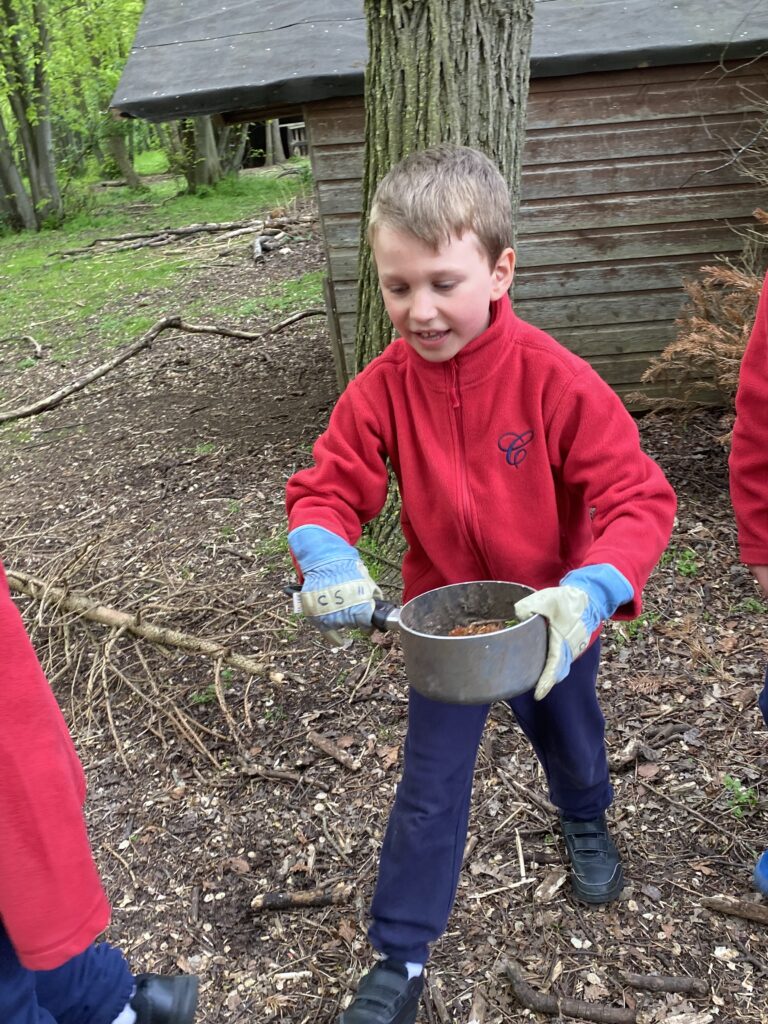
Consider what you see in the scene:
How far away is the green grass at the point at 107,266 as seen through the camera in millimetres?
10062

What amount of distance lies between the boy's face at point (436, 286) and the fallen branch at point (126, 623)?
1.91m

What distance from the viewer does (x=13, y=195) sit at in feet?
63.4

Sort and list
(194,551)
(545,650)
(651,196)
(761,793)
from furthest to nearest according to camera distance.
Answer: (651,196) → (194,551) → (761,793) → (545,650)

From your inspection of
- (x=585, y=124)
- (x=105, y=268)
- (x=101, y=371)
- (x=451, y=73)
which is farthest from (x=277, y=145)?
(x=451, y=73)

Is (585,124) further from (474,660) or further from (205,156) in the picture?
(205,156)

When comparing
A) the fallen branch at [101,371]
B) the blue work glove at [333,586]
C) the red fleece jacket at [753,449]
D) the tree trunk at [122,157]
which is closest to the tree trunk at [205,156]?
the tree trunk at [122,157]

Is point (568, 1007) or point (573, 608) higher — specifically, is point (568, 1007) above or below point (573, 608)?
below

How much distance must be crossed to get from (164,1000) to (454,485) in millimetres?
1396

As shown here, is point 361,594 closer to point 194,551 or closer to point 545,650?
point 545,650

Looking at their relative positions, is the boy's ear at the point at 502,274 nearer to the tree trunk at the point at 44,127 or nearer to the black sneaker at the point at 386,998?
the black sneaker at the point at 386,998

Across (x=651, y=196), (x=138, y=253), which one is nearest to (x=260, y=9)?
(x=651, y=196)

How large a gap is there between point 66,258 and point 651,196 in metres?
12.1

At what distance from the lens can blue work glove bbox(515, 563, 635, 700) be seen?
5.42 feet

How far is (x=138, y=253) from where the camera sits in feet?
46.4
